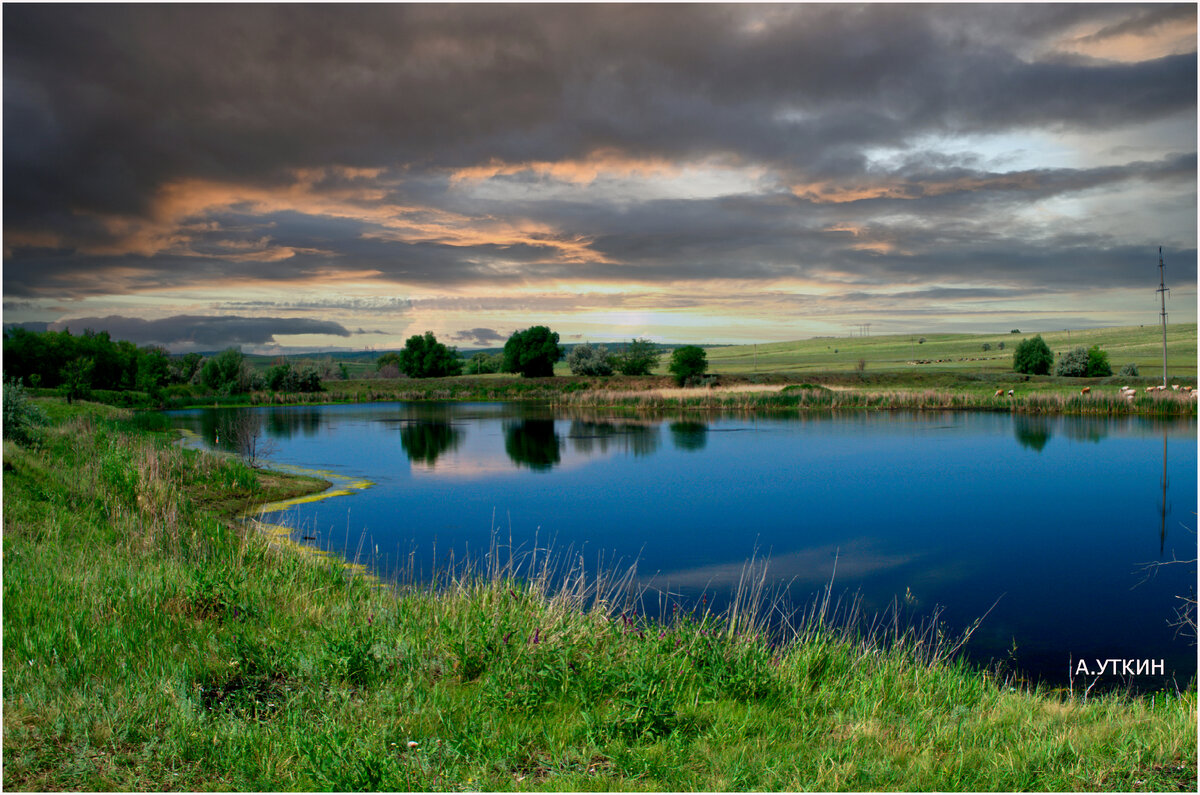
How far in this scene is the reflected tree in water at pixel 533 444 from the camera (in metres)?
24.2

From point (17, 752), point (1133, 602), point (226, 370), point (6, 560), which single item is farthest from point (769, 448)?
point (226, 370)

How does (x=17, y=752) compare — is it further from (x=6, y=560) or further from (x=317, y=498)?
(x=317, y=498)

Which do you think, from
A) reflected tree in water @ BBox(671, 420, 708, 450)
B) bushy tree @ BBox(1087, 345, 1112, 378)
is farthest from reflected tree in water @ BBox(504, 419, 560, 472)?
bushy tree @ BBox(1087, 345, 1112, 378)

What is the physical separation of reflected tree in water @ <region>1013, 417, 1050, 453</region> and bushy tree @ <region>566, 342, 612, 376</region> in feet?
150

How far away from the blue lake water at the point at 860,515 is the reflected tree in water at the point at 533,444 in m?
0.24

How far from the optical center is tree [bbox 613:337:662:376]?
262 ft

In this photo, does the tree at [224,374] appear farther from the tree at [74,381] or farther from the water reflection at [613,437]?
the water reflection at [613,437]

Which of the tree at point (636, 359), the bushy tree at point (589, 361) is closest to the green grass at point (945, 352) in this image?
the tree at point (636, 359)

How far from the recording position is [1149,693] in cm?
682

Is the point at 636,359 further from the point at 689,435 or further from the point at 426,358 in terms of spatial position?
the point at 689,435

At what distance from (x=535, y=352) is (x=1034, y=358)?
47.5 m

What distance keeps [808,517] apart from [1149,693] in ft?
27.0

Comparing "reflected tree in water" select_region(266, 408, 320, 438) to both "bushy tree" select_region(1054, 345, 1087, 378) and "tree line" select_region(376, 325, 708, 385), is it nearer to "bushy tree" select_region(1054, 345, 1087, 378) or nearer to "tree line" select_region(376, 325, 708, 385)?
"tree line" select_region(376, 325, 708, 385)

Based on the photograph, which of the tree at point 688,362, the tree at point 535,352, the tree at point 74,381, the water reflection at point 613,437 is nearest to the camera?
the water reflection at point 613,437
